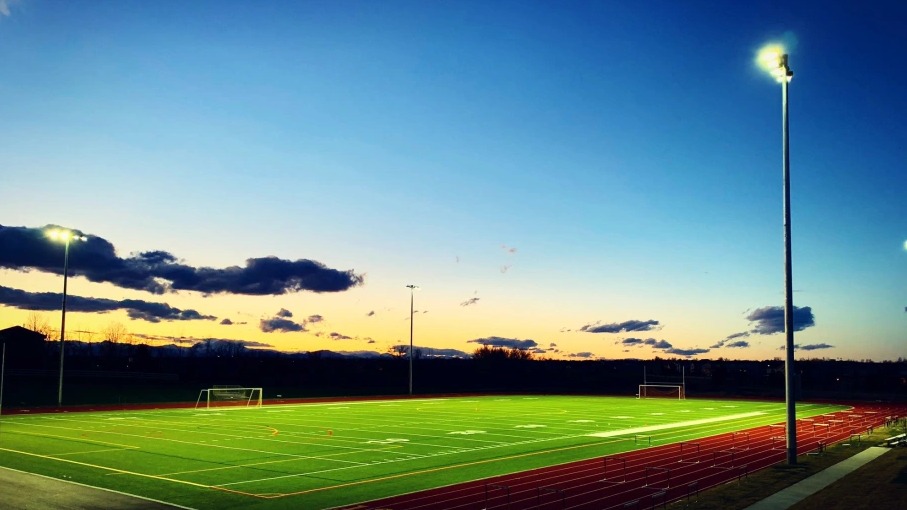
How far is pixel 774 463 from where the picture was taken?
24.5 m

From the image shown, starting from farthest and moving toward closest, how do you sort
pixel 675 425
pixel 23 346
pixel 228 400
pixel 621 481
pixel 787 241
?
pixel 23 346 → pixel 228 400 → pixel 675 425 → pixel 787 241 → pixel 621 481

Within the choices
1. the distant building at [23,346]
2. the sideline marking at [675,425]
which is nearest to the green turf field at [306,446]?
the sideline marking at [675,425]

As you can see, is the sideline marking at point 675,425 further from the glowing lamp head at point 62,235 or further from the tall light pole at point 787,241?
the glowing lamp head at point 62,235

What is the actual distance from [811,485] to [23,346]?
404 feet

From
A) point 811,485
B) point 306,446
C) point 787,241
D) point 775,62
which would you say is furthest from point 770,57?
point 306,446

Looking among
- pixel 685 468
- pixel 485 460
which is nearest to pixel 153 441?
pixel 485 460

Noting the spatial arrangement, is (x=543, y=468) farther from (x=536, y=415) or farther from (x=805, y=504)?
(x=536, y=415)

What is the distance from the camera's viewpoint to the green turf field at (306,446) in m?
20.0

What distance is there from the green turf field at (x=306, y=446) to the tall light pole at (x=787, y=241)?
718 cm

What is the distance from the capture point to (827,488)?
63.3 feet

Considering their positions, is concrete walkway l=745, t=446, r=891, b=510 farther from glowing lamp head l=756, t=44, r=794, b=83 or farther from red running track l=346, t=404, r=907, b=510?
glowing lamp head l=756, t=44, r=794, b=83

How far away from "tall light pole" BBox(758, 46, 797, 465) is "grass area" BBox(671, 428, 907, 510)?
1.73 metres

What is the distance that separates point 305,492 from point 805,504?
11524mm

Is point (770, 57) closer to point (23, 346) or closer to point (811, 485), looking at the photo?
point (811, 485)
